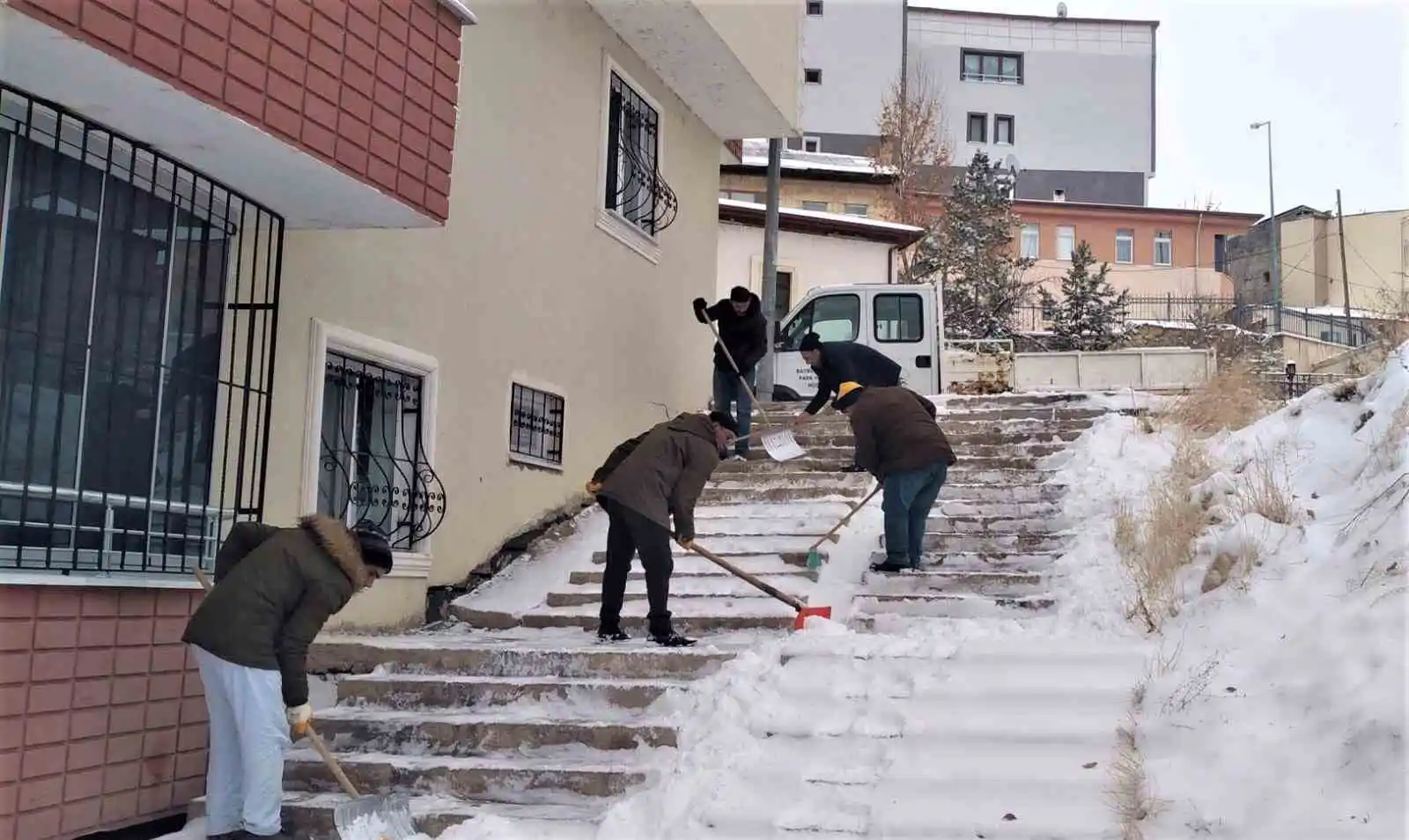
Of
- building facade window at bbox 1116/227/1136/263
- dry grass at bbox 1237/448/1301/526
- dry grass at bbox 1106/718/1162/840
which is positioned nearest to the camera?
dry grass at bbox 1106/718/1162/840

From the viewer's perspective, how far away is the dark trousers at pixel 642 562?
6.98 metres

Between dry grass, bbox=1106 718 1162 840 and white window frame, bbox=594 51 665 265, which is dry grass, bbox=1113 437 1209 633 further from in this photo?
white window frame, bbox=594 51 665 265

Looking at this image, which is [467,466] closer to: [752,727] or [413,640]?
[413,640]

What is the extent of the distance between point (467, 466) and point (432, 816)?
12.1 ft

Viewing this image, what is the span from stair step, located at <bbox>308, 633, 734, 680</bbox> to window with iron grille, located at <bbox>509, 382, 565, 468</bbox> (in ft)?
9.00

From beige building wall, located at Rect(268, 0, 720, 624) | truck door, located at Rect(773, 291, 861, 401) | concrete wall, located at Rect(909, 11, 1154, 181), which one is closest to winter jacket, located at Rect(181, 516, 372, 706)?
beige building wall, located at Rect(268, 0, 720, 624)

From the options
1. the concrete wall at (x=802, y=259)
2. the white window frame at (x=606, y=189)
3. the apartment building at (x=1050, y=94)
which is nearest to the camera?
the white window frame at (x=606, y=189)

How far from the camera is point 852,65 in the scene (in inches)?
1468

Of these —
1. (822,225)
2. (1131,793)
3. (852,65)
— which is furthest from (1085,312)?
(1131,793)

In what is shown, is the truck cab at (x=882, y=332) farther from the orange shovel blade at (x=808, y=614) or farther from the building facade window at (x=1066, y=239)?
the building facade window at (x=1066, y=239)

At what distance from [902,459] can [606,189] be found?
451 centimetres

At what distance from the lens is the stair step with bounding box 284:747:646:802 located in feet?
18.1

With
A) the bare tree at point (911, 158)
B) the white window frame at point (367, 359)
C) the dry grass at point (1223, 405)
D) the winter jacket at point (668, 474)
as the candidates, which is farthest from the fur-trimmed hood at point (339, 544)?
the bare tree at point (911, 158)

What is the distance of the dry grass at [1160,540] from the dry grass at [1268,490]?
11.1 inches
